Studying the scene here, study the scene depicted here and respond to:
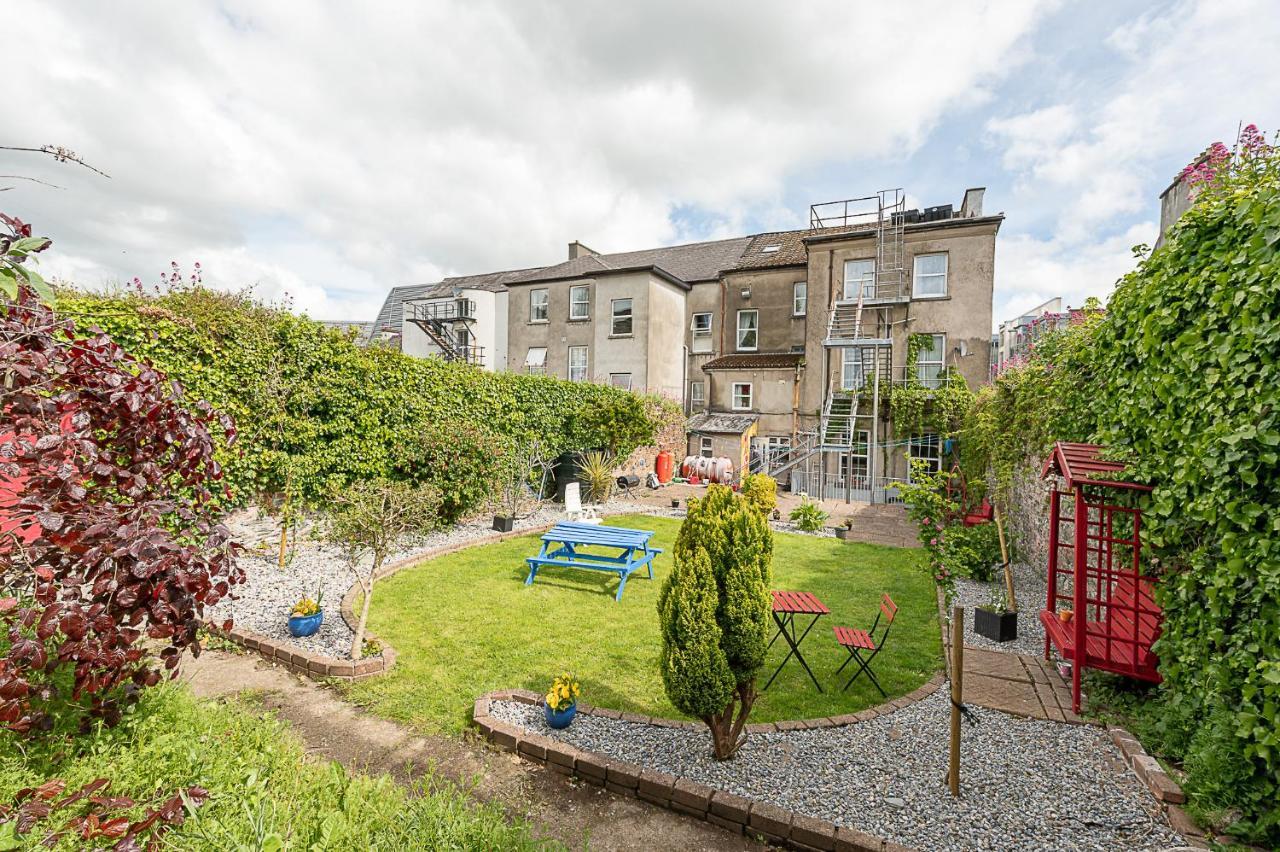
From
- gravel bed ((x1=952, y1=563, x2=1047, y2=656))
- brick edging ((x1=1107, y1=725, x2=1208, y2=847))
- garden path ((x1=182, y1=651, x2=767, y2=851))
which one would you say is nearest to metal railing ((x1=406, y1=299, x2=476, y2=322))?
garden path ((x1=182, y1=651, x2=767, y2=851))

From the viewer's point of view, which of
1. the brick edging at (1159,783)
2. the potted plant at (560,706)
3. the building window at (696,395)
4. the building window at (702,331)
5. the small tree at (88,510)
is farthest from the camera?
the building window at (696,395)

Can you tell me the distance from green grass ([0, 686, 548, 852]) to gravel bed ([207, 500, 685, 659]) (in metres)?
1.96

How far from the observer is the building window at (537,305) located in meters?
28.7

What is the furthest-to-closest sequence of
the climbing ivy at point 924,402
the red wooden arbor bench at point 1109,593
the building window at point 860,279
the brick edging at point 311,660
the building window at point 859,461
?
1. the building window at point 860,279
2. the building window at point 859,461
3. the climbing ivy at point 924,402
4. the brick edging at point 311,660
5. the red wooden arbor bench at point 1109,593

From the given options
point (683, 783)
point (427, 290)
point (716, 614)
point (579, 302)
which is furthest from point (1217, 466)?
point (427, 290)

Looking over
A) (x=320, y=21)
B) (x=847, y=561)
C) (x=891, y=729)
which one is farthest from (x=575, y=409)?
(x=891, y=729)

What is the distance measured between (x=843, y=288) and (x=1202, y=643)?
1985cm

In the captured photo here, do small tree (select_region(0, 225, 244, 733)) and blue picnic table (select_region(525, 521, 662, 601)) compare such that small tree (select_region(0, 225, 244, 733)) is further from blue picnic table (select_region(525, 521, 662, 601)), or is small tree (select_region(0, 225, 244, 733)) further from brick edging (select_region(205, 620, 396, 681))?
blue picnic table (select_region(525, 521, 662, 601))

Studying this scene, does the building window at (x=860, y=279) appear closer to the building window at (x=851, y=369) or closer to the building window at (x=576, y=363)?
the building window at (x=851, y=369)

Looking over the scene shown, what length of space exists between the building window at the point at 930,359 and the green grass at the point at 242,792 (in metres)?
21.0

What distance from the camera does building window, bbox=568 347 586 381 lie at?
90.1ft

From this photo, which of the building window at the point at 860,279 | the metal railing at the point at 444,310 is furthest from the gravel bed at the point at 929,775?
the metal railing at the point at 444,310

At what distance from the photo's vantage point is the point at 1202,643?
155 inches

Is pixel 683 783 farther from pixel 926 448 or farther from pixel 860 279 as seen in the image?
pixel 860 279
